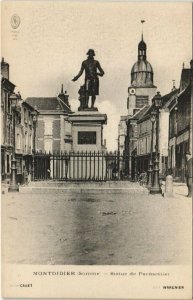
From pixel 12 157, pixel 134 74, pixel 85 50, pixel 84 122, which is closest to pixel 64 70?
pixel 85 50

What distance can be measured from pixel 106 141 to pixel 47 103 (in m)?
0.98

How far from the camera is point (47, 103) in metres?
7.73

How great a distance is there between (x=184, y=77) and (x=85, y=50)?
4.03 feet

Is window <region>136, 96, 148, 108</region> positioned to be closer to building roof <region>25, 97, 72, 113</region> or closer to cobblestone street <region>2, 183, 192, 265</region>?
building roof <region>25, 97, 72, 113</region>

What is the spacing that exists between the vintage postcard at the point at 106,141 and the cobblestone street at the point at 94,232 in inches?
0.5

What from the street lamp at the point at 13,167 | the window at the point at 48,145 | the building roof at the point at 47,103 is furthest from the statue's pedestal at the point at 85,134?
the street lamp at the point at 13,167

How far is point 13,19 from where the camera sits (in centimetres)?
663

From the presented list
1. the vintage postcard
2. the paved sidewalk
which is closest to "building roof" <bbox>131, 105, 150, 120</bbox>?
the vintage postcard

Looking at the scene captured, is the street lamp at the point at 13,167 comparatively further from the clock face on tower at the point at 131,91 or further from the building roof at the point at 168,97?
the building roof at the point at 168,97

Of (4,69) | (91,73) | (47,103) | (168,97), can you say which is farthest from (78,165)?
(4,69)

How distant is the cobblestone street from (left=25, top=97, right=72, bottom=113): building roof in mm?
1217

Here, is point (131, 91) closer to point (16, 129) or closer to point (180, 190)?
point (180, 190)

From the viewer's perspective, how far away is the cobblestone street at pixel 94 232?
6324 millimetres

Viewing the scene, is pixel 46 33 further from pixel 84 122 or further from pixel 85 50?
pixel 84 122
